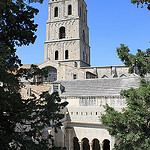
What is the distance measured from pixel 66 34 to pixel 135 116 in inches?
1213

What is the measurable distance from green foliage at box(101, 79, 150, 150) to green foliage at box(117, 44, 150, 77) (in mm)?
902

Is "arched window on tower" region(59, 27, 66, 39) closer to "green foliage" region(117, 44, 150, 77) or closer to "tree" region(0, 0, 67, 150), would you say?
"green foliage" region(117, 44, 150, 77)

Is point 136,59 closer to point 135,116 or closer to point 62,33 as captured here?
point 135,116

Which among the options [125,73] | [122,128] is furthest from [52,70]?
[122,128]

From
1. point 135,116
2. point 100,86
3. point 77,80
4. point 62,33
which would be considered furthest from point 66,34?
point 135,116

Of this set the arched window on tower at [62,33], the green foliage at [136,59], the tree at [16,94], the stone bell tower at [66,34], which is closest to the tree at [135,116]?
the green foliage at [136,59]

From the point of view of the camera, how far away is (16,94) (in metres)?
5.71

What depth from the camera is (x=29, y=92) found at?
18.1 meters

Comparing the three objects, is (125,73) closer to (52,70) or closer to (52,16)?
(52,70)

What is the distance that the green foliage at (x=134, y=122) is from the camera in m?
8.88

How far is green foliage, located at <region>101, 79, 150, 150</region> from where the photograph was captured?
8.88m

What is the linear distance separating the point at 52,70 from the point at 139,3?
2537 cm

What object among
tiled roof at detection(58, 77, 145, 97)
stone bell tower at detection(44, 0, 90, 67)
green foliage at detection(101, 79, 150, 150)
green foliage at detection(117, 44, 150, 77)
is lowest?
green foliage at detection(101, 79, 150, 150)

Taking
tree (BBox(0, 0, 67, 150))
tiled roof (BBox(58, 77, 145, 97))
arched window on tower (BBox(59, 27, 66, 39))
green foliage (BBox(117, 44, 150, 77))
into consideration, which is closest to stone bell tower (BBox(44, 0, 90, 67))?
arched window on tower (BBox(59, 27, 66, 39))
